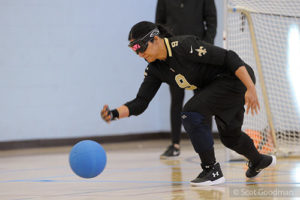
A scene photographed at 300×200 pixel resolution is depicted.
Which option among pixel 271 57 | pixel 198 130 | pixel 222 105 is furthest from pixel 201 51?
pixel 271 57

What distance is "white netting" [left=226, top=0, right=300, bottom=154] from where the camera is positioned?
4965mm

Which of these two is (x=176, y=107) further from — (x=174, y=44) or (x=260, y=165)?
(x=174, y=44)

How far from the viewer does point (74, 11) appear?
288 inches

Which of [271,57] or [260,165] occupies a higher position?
[271,57]

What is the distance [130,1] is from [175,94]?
3238mm

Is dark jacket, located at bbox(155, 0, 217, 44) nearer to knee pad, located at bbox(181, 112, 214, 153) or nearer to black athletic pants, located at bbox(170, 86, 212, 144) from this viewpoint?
black athletic pants, located at bbox(170, 86, 212, 144)

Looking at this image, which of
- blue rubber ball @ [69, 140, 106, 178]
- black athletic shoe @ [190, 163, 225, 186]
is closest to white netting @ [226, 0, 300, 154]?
black athletic shoe @ [190, 163, 225, 186]

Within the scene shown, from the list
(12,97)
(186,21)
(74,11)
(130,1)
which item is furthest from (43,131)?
(186,21)

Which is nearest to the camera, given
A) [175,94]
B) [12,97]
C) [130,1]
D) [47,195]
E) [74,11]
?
[47,195]

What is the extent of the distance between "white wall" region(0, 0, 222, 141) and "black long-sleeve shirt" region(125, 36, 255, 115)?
389cm

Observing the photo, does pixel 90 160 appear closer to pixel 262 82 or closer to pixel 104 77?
pixel 262 82

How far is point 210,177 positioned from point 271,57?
316 cm

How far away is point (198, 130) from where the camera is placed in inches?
126

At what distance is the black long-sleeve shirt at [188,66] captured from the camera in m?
3.14
